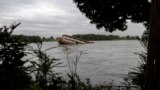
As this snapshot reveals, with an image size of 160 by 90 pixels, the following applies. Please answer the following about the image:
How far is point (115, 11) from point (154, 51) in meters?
5.96

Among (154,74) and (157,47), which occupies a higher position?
(157,47)

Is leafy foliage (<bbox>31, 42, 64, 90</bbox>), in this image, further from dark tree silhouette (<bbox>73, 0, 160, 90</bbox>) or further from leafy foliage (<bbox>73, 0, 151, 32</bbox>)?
leafy foliage (<bbox>73, 0, 151, 32</bbox>)

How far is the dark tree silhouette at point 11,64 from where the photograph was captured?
449 centimetres

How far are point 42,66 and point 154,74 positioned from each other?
7.76 feet

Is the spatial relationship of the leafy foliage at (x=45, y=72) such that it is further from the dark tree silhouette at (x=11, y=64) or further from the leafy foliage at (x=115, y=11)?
the leafy foliage at (x=115, y=11)

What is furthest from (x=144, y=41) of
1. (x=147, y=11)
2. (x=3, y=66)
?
(x=3, y=66)

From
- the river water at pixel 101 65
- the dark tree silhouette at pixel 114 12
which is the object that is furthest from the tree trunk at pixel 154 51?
the dark tree silhouette at pixel 114 12

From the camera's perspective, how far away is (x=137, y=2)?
10.3 m

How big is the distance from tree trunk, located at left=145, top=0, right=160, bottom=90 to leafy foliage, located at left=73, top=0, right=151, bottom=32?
5.62m

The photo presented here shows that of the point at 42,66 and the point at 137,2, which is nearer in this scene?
the point at 42,66

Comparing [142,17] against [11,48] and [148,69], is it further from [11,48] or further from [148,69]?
[11,48]

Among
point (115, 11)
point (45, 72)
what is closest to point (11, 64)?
point (45, 72)

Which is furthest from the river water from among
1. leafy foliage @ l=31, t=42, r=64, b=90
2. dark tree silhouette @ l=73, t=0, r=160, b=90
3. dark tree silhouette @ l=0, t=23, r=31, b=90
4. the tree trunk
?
the tree trunk

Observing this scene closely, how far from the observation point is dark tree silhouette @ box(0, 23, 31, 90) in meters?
4.49
